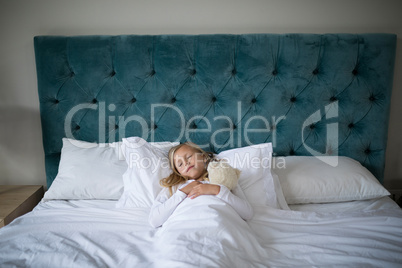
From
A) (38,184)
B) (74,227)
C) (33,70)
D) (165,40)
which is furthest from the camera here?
(38,184)

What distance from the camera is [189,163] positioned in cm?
156

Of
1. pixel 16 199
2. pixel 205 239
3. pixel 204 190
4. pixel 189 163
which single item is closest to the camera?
pixel 205 239

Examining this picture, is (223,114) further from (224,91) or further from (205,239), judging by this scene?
(205,239)

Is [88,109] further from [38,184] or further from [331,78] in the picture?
[331,78]

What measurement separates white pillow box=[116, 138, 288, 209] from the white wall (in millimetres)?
778

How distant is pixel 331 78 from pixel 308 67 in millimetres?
157

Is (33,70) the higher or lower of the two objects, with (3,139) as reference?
higher

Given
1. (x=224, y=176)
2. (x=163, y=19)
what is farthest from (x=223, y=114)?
(x=163, y=19)

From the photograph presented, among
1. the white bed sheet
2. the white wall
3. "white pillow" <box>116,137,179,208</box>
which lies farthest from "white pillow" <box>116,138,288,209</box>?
the white wall

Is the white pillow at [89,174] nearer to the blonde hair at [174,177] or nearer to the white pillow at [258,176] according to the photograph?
the blonde hair at [174,177]

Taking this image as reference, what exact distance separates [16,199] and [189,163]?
110 centimetres

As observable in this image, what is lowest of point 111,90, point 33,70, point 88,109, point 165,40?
point 88,109

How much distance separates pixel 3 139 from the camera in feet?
6.59

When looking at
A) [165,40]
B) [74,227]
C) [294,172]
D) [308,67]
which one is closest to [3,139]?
[74,227]
